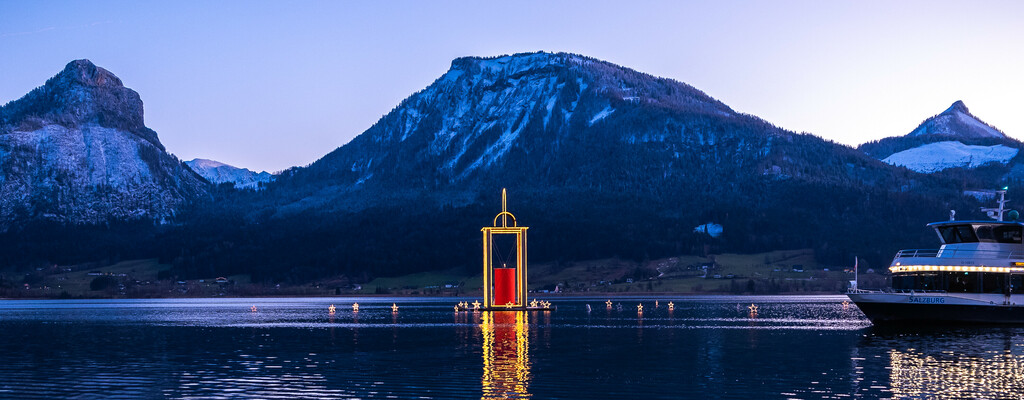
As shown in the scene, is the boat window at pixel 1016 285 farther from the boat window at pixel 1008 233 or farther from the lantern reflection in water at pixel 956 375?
the lantern reflection in water at pixel 956 375

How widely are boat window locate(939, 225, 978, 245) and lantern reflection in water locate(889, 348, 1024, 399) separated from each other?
32.7m

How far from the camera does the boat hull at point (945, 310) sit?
11850 cm

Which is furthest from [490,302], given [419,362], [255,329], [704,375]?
[704,375]

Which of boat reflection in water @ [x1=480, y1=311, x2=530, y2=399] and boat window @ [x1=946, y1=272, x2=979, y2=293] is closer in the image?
boat reflection in water @ [x1=480, y1=311, x2=530, y2=399]

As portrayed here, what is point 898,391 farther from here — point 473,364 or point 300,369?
point 300,369

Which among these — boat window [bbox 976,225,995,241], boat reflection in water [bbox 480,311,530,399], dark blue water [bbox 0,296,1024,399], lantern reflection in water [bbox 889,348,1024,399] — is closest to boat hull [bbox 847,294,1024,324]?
dark blue water [bbox 0,296,1024,399]

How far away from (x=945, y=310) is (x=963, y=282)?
Result: 15.1 feet

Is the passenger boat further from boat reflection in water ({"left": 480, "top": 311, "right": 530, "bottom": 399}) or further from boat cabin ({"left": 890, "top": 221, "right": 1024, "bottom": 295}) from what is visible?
boat reflection in water ({"left": 480, "top": 311, "right": 530, "bottom": 399})

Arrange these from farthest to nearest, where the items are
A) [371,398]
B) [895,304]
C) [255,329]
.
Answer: [255,329] → [895,304] → [371,398]

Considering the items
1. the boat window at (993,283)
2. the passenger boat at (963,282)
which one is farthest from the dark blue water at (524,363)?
the boat window at (993,283)

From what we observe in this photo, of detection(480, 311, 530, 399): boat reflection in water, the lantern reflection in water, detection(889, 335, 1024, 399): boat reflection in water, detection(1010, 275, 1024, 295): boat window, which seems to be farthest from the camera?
detection(1010, 275, 1024, 295): boat window

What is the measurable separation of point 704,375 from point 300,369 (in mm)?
28415

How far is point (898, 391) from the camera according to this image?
64562mm

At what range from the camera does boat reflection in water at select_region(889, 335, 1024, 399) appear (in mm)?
64250
